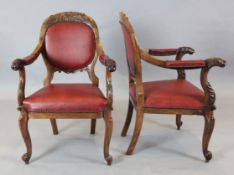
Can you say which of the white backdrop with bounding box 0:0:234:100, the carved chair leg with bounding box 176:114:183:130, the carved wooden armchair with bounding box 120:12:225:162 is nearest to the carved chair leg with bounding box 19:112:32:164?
the carved wooden armchair with bounding box 120:12:225:162

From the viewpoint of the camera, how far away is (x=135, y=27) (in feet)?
12.3

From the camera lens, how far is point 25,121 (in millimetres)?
2350

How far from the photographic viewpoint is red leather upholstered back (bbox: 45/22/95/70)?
280 cm

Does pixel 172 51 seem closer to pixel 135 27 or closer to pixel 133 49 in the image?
pixel 133 49

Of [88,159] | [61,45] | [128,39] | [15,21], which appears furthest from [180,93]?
[15,21]

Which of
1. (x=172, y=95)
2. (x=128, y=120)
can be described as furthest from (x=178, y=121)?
(x=172, y=95)

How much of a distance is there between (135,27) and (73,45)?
1111 millimetres

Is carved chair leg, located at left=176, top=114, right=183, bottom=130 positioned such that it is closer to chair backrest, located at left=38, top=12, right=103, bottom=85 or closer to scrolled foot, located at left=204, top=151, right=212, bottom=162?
scrolled foot, located at left=204, top=151, right=212, bottom=162

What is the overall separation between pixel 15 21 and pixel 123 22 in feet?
5.44

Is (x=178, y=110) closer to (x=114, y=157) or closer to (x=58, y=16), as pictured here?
(x=114, y=157)

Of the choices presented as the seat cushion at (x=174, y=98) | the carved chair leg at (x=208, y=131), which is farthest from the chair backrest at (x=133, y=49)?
the carved chair leg at (x=208, y=131)

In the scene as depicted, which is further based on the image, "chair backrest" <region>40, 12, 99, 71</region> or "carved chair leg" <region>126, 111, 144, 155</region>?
"chair backrest" <region>40, 12, 99, 71</region>

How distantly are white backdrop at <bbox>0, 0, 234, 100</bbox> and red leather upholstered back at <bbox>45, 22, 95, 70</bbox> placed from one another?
92 cm

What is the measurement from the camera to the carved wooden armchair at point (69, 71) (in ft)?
7.61
